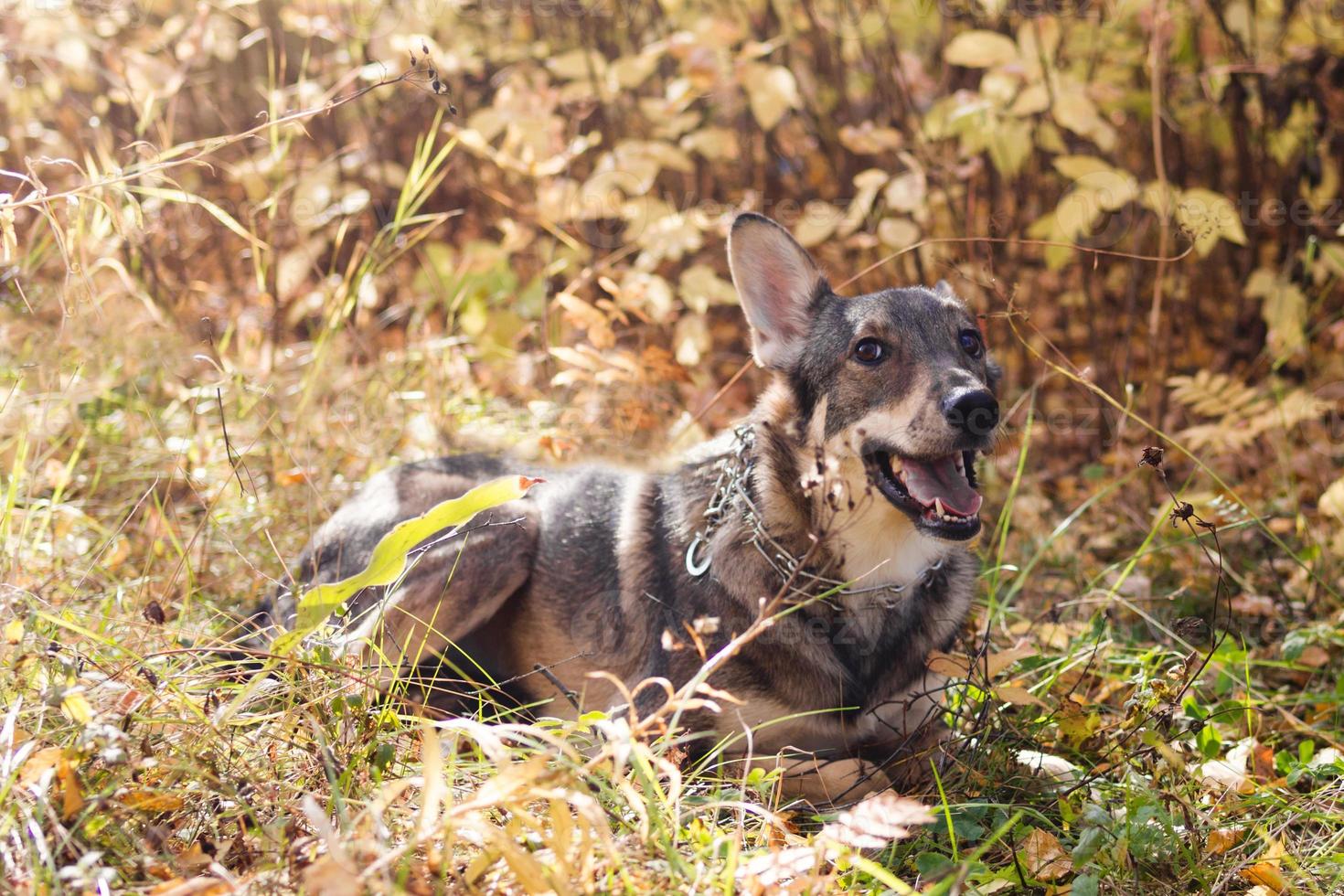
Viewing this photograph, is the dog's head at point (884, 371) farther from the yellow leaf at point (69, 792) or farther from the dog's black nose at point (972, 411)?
the yellow leaf at point (69, 792)

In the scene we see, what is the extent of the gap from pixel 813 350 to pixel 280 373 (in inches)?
111

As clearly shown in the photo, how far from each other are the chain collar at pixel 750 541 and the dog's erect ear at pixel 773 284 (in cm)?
30

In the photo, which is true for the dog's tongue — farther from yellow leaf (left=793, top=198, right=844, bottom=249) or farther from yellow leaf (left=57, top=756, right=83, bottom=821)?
yellow leaf (left=793, top=198, right=844, bottom=249)

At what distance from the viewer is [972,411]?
302 centimetres

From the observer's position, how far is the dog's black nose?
302 cm

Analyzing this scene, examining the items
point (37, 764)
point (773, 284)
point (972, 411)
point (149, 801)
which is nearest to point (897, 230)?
point (773, 284)

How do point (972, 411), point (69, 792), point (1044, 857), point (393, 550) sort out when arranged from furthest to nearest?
point (972, 411) → point (1044, 857) → point (393, 550) → point (69, 792)

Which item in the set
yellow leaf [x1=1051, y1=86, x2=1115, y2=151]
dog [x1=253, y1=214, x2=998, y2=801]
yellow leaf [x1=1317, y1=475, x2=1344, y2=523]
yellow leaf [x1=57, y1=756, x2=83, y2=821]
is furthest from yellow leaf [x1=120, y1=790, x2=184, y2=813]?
yellow leaf [x1=1051, y1=86, x2=1115, y2=151]

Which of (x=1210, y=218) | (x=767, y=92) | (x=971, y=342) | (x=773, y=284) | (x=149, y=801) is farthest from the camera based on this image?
(x=767, y=92)

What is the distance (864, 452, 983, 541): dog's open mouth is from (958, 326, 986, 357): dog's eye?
0.38 metres

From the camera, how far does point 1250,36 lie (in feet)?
17.5

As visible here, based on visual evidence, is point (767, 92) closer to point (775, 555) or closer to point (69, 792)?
point (775, 555)

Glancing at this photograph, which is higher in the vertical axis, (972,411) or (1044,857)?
(972,411)

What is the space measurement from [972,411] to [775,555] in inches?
27.5
